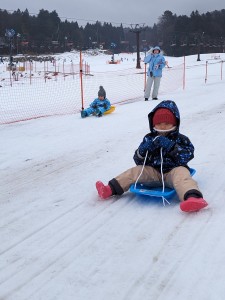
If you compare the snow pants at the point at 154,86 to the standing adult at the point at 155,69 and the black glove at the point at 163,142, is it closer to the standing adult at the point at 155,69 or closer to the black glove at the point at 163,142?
the standing adult at the point at 155,69

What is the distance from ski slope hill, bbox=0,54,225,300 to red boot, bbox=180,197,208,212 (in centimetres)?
7

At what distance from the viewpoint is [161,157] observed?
3861 mm


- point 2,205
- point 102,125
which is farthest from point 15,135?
point 2,205

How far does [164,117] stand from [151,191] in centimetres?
82

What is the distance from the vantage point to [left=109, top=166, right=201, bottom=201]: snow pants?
357 centimetres

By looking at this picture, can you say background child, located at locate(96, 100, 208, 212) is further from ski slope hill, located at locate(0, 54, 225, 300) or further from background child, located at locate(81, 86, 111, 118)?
background child, located at locate(81, 86, 111, 118)

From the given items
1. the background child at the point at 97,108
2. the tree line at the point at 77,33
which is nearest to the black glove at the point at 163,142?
the background child at the point at 97,108

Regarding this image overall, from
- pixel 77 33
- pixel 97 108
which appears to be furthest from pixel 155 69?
pixel 77 33

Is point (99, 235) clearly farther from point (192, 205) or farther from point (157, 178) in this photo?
point (157, 178)

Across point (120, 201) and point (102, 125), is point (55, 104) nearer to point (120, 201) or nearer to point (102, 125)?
point (102, 125)

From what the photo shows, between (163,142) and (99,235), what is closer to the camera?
(99,235)

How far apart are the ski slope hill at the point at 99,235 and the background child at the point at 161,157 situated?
0.17 metres

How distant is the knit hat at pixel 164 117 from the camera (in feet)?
13.0

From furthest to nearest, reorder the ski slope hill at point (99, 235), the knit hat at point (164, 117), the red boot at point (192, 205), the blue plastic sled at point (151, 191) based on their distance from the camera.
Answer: the knit hat at point (164, 117), the blue plastic sled at point (151, 191), the red boot at point (192, 205), the ski slope hill at point (99, 235)
